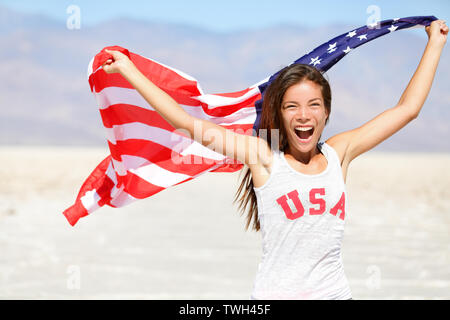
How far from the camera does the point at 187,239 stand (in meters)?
9.88

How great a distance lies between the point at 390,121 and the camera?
2764mm

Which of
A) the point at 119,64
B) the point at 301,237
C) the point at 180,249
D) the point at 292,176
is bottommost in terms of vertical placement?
the point at 180,249

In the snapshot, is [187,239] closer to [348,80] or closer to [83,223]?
[83,223]

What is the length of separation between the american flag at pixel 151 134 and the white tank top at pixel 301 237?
1207 mm

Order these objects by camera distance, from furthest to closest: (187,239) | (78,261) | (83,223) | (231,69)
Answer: (231,69)
(83,223)
(187,239)
(78,261)

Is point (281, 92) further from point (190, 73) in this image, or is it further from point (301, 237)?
point (190, 73)

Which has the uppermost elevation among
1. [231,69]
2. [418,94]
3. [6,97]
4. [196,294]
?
[231,69]

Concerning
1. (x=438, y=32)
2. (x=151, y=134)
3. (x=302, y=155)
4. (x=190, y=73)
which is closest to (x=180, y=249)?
(x=151, y=134)

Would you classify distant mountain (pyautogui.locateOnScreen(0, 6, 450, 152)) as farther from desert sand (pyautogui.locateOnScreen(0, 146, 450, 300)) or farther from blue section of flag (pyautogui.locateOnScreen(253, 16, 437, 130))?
blue section of flag (pyautogui.locateOnScreen(253, 16, 437, 130))

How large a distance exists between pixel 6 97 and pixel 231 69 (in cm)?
7173

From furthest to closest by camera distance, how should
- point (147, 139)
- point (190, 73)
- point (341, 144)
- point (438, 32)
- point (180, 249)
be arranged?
point (190, 73)
point (180, 249)
point (147, 139)
point (438, 32)
point (341, 144)

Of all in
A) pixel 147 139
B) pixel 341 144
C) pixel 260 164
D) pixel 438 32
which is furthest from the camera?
pixel 147 139

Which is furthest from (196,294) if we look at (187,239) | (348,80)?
(348,80)

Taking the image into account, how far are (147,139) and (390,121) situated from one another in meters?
1.62
